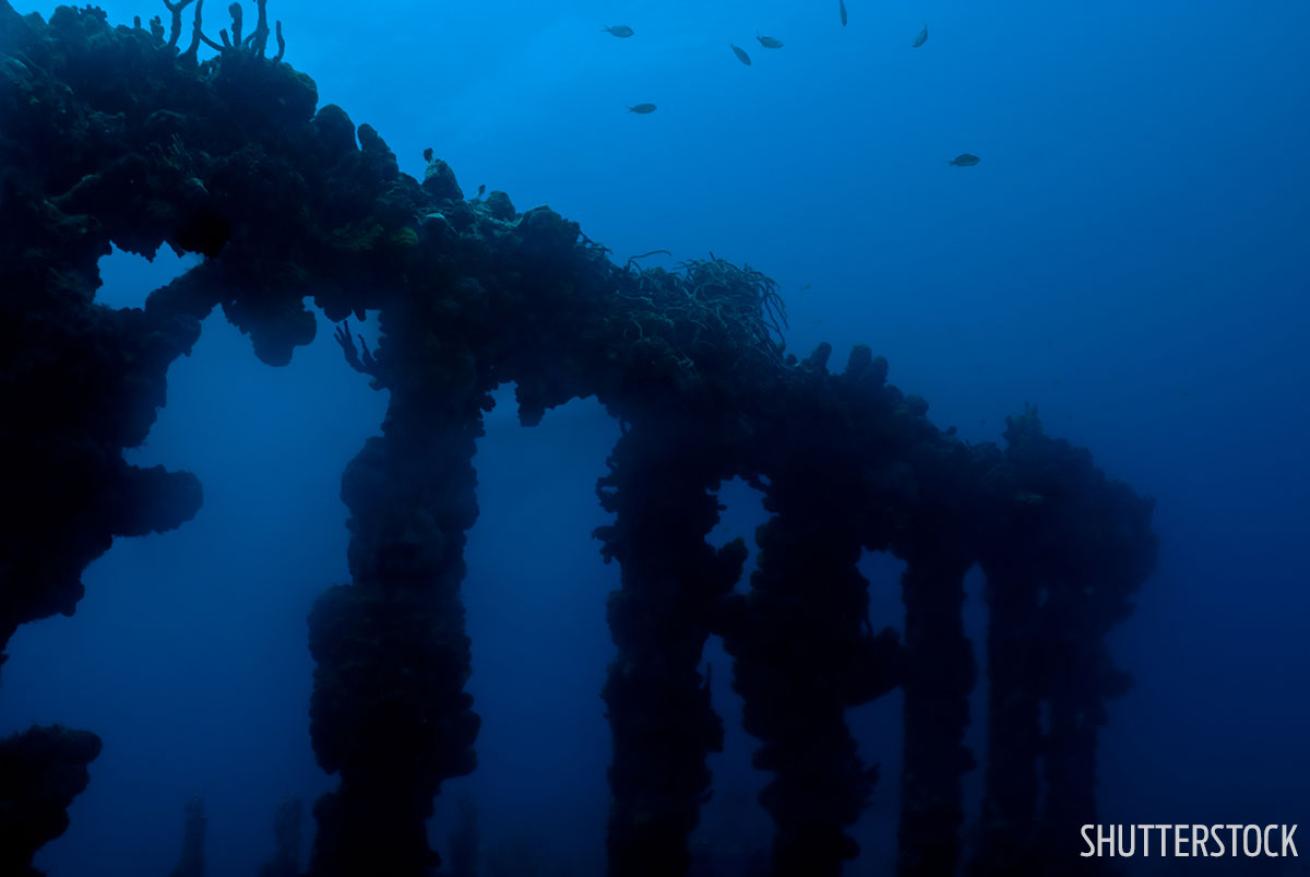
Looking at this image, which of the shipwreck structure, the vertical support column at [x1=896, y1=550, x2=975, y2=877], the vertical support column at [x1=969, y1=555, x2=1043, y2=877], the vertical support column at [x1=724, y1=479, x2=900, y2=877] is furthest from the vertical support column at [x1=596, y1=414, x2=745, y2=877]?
the vertical support column at [x1=969, y1=555, x2=1043, y2=877]

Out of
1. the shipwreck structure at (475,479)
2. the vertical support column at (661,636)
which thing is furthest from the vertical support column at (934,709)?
the vertical support column at (661,636)

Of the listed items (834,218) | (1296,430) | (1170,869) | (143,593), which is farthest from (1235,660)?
(143,593)

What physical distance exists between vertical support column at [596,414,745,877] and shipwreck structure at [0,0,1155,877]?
1.8 inches

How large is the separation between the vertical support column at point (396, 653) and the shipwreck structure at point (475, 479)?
36 millimetres

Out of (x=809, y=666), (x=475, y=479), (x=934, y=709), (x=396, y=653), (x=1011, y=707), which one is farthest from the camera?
(x=1011, y=707)

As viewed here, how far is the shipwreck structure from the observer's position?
26.3 ft

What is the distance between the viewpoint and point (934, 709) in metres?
15.5

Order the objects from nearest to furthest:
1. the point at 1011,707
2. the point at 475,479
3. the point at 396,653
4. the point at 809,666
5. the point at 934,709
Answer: the point at 396,653
the point at 475,479
the point at 809,666
the point at 934,709
the point at 1011,707

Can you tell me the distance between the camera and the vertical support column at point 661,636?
12.2m

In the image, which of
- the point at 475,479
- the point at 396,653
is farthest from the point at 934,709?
the point at 396,653

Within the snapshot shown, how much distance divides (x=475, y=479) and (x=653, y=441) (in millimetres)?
2811

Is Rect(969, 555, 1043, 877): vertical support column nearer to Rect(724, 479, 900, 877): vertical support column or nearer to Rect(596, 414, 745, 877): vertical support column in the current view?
Rect(724, 479, 900, 877): vertical support column

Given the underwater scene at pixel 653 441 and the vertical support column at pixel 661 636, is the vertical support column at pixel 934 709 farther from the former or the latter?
the vertical support column at pixel 661 636

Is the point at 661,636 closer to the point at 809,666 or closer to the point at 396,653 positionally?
the point at 809,666
